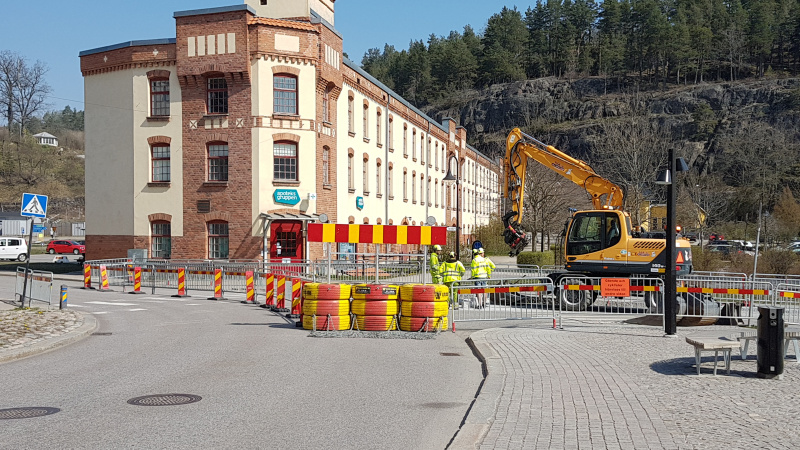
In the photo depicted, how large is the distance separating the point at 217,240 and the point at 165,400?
25.8 m

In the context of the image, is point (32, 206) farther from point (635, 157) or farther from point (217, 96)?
point (635, 157)

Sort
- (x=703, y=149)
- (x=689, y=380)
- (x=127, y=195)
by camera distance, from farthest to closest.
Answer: (x=703, y=149), (x=127, y=195), (x=689, y=380)

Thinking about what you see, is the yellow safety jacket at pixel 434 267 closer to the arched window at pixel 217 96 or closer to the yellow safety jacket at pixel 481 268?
the yellow safety jacket at pixel 481 268

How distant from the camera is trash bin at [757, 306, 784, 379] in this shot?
9750 mm

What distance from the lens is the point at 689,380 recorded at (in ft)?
32.1

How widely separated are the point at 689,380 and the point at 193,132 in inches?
1115

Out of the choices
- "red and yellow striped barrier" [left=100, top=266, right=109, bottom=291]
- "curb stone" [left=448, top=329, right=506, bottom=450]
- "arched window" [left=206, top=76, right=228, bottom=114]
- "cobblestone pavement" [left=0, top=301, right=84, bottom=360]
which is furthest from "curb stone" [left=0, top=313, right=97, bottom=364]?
"arched window" [left=206, top=76, right=228, bottom=114]

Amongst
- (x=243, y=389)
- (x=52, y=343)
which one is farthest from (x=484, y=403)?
(x=52, y=343)

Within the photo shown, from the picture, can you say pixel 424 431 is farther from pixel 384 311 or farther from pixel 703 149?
pixel 703 149

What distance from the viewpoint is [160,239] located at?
34.3 m

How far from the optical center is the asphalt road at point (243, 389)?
22.1 ft

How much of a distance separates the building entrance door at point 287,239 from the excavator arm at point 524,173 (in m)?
11.2

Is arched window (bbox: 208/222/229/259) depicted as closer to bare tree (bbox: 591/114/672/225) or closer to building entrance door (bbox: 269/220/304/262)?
building entrance door (bbox: 269/220/304/262)

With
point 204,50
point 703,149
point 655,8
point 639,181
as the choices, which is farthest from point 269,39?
point 655,8
